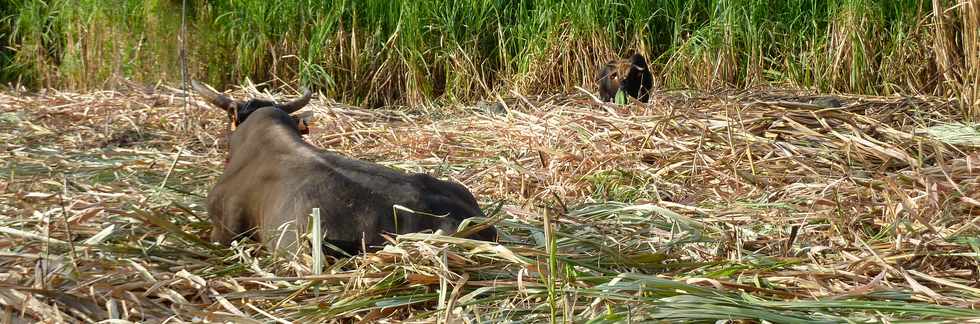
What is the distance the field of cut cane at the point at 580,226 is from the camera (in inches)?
127

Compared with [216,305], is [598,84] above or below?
below

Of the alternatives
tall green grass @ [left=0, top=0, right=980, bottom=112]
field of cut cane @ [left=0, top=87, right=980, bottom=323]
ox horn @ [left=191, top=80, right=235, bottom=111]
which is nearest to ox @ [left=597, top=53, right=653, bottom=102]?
tall green grass @ [left=0, top=0, right=980, bottom=112]

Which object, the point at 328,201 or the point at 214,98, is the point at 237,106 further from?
the point at 328,201

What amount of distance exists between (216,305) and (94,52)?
10.4 m

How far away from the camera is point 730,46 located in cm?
1097

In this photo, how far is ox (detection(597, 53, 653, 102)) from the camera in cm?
988

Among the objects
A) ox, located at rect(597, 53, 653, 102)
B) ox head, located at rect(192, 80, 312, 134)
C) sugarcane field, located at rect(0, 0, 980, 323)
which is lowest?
ox, located at rect(597, 53, 653, 102)

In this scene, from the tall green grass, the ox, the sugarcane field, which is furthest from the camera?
the tall green grass

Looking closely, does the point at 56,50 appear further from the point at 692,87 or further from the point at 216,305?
the point at 216,305

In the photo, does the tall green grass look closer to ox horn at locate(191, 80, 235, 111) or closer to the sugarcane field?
the sugarcane field

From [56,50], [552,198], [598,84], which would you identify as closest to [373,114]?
[598,84]

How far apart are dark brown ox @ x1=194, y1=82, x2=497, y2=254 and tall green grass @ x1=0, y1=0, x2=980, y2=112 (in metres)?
6.70

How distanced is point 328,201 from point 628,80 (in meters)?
6.18

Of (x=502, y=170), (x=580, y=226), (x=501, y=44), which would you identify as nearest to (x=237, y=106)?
(x=502, y=170)
